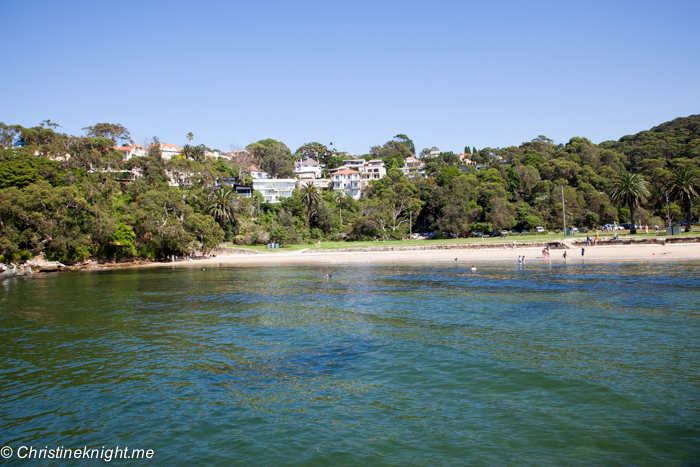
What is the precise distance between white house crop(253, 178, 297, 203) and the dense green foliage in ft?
20.0

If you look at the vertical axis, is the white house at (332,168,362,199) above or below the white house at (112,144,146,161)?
below

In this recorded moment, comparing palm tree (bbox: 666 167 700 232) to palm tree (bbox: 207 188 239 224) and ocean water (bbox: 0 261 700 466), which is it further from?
palm tree (bbox: 207 188 239 224)

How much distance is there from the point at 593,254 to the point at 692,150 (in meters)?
75.0

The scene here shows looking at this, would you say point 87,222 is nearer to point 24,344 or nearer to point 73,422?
point 24,344

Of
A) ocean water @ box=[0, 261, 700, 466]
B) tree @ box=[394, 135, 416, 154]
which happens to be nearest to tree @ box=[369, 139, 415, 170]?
tree @ box=[394, 135, 416, 154]

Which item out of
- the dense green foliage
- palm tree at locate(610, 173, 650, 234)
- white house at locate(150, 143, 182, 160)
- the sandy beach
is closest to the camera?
the sandy beach

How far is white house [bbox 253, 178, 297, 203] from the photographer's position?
97812 mm

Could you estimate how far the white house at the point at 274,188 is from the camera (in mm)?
97812

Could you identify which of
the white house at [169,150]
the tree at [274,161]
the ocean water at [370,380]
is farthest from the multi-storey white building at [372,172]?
the ocean water at [370,380]

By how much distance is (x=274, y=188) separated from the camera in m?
101

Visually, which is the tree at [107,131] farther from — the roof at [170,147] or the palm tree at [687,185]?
the palm tree at [687,185]

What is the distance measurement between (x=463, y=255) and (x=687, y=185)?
32938 millimetres

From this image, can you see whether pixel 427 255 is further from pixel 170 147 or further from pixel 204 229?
pixel 170 147

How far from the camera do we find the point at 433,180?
324 feet
